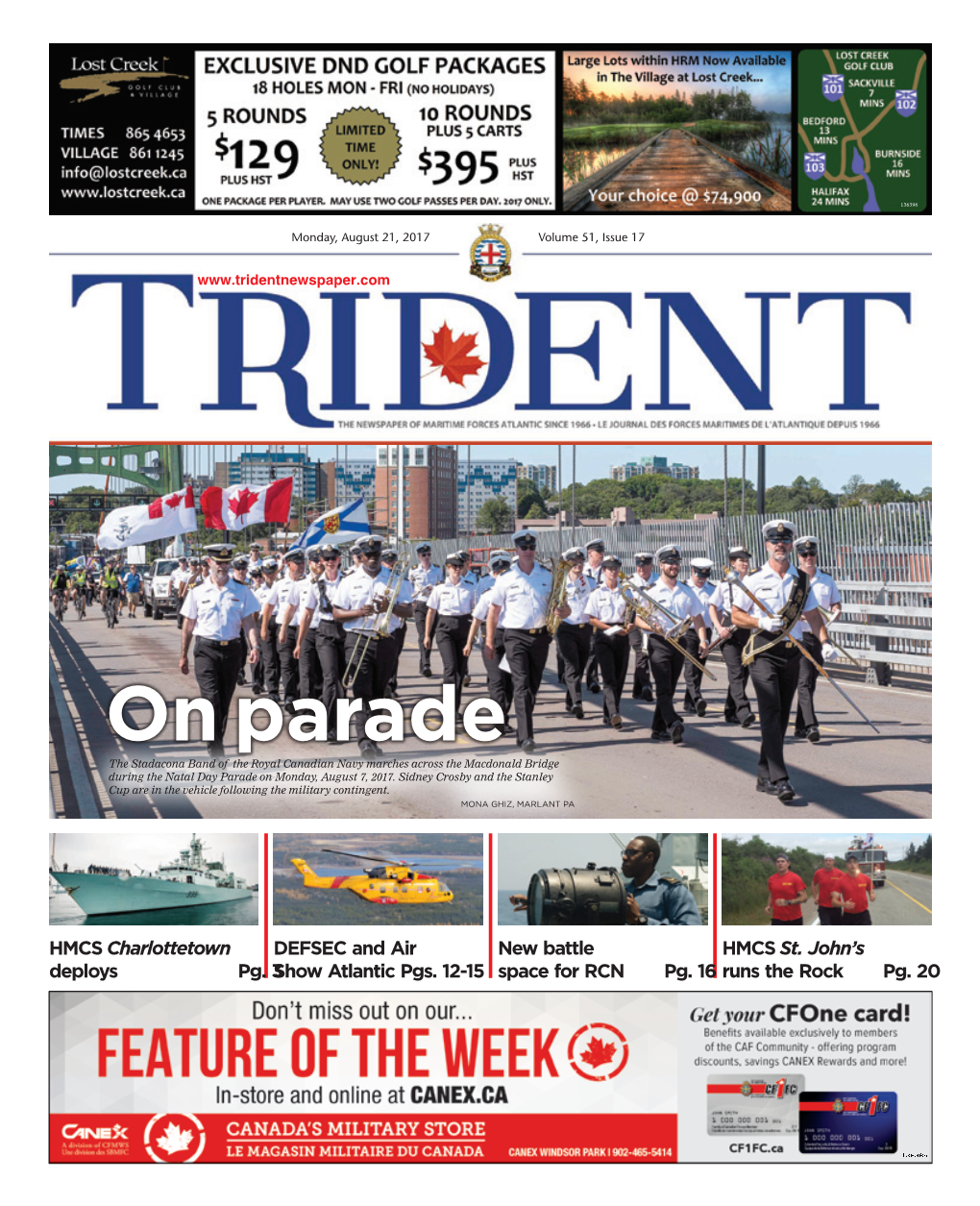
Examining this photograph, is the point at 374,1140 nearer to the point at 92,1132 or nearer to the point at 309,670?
the point at 92,1132

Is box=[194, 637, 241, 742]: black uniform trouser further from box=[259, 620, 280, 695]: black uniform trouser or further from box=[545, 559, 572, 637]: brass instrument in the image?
box=[545, 559, 572, 637]: brass instrument

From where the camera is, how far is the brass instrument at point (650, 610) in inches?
366

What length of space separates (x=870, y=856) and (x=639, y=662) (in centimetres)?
286

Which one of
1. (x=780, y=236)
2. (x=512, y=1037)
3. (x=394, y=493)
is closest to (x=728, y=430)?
(x=780, y=236)

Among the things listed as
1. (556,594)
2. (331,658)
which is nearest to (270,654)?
(331,658)

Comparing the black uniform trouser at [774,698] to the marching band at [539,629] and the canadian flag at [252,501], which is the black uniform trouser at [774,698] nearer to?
the marching band at [539,629]

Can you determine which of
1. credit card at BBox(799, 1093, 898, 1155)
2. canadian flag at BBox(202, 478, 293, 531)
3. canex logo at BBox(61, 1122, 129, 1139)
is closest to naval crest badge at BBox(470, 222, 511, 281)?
canadian flag at BBox(202, 478, 293, 531)

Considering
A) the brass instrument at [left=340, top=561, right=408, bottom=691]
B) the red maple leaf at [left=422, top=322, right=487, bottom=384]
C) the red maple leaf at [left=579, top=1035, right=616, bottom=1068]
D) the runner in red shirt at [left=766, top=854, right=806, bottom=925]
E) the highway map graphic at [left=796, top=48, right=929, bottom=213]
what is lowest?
the red maple leaf at [left=579, top=1035, right=616, bottom=1068]

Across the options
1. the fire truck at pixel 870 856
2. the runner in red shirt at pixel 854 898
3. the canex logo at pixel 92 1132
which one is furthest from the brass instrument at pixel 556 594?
the canex logo at pixel 92 1132

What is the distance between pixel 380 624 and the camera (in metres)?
9.01

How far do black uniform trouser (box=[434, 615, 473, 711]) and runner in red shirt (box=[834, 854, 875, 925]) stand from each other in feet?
7.61

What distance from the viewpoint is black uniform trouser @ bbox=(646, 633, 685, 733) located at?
877cm

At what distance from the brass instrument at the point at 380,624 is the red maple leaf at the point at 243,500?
1421 mm

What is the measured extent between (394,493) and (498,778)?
5.95 ft
